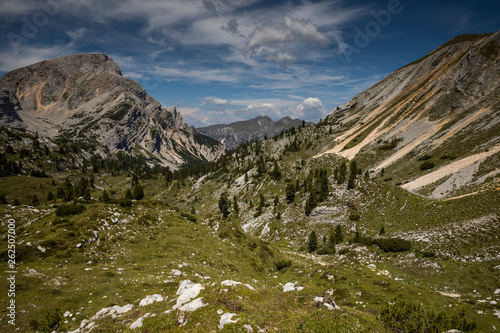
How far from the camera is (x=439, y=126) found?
112m

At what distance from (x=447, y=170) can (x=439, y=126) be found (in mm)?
50220

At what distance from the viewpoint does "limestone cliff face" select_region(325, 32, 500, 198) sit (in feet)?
244

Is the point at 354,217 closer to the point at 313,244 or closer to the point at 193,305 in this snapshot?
the point at 313,244

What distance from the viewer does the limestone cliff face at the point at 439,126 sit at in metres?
74.4

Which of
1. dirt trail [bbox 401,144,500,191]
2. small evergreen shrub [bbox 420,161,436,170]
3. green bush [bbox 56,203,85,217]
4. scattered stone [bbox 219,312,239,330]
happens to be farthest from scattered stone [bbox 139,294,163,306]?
small evergreen shrub [bbox 420,161,436,170]

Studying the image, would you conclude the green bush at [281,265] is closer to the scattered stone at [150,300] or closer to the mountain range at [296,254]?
the mountain range at [296,254]

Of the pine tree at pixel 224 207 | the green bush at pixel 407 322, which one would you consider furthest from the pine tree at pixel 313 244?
the pine tree at pixel 224 207

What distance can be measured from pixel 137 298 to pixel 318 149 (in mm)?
152264

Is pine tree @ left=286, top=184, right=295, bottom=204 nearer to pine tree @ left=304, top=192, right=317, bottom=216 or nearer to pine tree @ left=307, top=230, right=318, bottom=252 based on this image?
pine tree @ left=304, top=192, right=317, bottom=216

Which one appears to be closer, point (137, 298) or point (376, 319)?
point (376, 319)

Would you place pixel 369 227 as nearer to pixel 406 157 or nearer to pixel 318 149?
pixel 406 157

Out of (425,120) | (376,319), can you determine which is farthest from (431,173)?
(376,319)

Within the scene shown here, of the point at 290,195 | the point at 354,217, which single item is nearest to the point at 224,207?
the point at 290,195

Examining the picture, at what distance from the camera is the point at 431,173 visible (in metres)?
82.4
